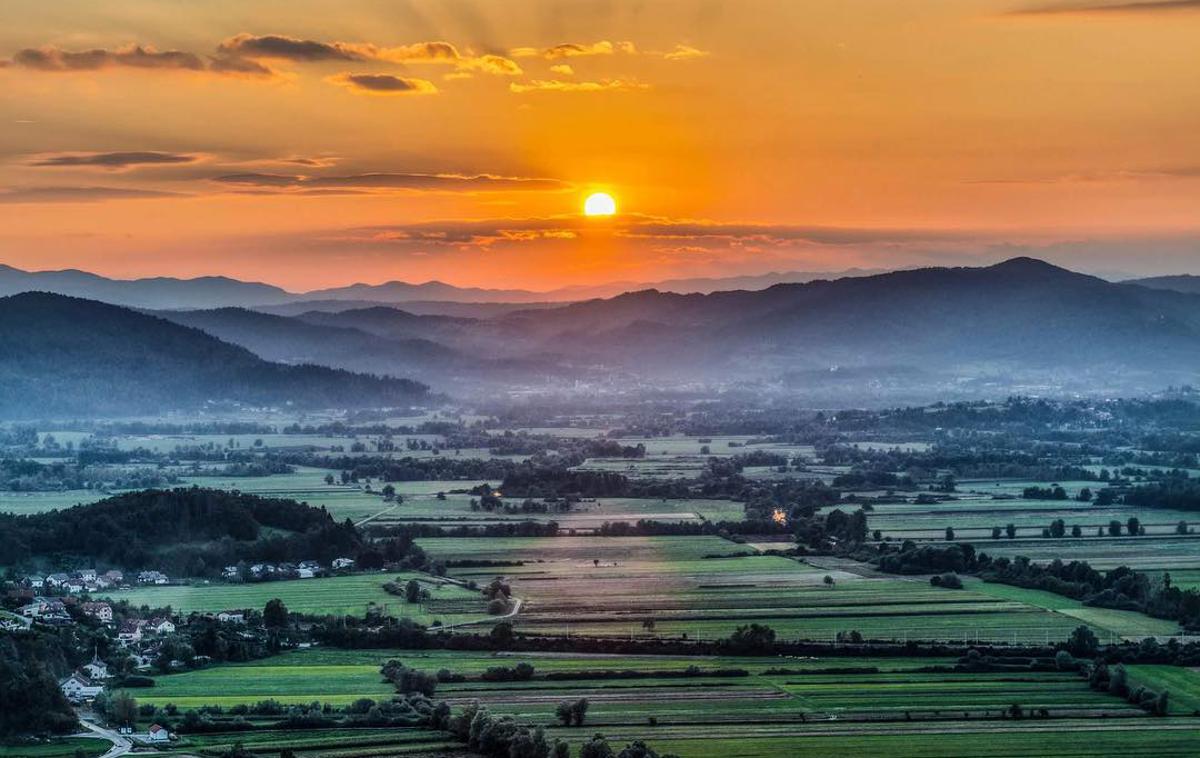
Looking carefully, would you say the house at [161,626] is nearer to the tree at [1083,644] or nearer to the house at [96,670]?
the house at [96,670]

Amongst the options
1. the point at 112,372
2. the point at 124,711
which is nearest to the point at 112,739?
the point at 124,711

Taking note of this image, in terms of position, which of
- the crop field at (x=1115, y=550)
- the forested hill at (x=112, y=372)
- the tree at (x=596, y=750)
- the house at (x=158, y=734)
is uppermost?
the forested hill at (x=112, y=372)

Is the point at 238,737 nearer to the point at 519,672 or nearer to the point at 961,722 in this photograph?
the point at 519,672

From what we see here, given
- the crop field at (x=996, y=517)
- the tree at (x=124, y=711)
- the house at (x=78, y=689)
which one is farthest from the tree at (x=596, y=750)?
the crop field at (x=996, y=517)

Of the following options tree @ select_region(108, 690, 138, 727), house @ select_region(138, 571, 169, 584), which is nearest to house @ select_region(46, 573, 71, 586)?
house @ select_region(138, 571, 169, 584)

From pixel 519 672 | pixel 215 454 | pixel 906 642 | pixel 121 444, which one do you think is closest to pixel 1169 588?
pixel 906 642

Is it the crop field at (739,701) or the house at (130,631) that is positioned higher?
the house at (130,631)

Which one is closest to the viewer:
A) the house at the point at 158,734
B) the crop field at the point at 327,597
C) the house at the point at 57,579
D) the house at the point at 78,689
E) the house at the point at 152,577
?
the house at the point at 158,734

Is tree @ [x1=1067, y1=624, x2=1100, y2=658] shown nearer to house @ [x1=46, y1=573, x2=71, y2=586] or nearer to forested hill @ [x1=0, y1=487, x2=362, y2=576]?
forested hill @ [x1=0, y1=487, x2=362, y2=576]
